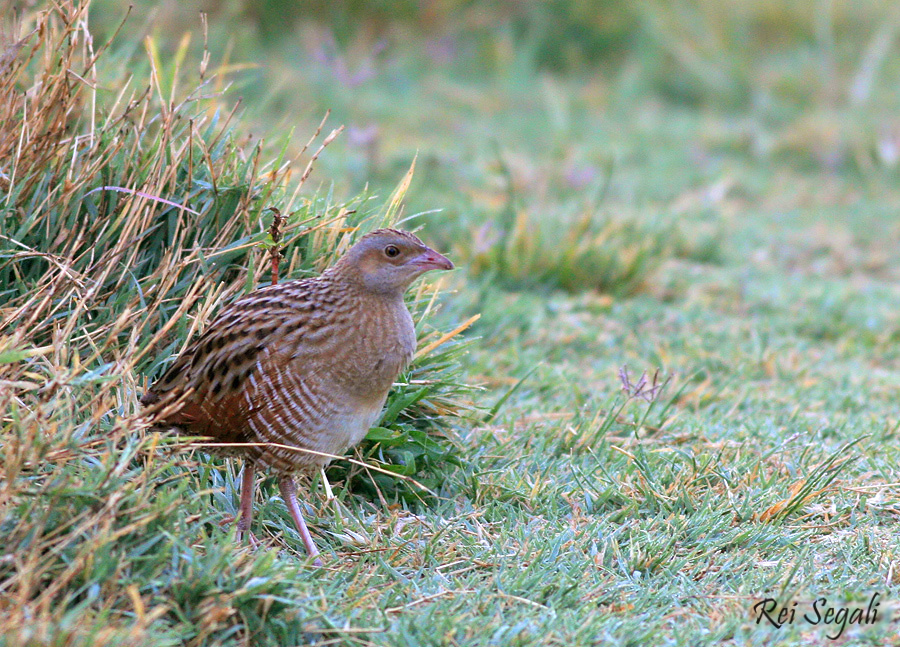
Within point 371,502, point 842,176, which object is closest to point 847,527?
point 371,502

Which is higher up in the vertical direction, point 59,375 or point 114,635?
point 59,375

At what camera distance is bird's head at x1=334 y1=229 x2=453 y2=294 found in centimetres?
346

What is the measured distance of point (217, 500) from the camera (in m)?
3.45

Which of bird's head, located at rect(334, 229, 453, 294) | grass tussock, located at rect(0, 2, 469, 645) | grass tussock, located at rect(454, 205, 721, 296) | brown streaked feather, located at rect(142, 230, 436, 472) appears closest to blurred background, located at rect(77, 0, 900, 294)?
grass tussock, located at rect(454, 205, 721, 296)

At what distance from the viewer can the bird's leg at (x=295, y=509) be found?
10.6 feet

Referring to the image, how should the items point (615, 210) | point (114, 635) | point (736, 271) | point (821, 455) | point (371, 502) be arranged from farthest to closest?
point (615, 210)
point (736, 271)
point (821, 455)
point (371, 502)
point (114, 635)

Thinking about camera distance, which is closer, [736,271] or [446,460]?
[446,460]

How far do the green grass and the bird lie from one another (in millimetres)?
142

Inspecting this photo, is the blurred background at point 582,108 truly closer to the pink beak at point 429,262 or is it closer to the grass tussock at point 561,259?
the grass tussock at point 561,259

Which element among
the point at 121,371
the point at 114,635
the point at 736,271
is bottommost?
the point at 736,271

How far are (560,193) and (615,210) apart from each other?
43 centimetres

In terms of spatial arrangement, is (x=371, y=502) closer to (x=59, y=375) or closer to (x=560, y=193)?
(x=59, y=375)

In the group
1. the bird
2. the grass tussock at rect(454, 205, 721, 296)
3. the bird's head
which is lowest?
the grass tussock at rect(454, 205, 721, 296)

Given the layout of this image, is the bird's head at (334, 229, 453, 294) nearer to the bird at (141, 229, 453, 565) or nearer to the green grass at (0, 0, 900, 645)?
the bird at (141, 229, 453, 565)
